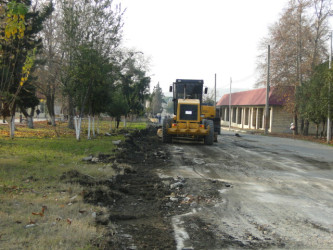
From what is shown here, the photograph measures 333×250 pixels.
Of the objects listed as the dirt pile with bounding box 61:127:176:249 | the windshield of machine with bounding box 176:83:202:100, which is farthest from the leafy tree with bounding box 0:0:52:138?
the windshield of machine with bounding box 176:83:202:100

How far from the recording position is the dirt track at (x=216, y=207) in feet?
16.7

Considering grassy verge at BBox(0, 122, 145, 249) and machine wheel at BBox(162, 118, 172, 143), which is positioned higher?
machine wheel at BBox(162, 118, 172, 143)

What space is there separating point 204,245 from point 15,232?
2620 mm

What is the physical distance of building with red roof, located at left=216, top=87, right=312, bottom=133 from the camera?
134 ft

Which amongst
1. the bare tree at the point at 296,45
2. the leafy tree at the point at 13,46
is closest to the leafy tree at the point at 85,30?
the leafy tree at the point at 13,46

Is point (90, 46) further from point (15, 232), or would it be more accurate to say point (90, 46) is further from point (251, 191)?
point (15, 232)

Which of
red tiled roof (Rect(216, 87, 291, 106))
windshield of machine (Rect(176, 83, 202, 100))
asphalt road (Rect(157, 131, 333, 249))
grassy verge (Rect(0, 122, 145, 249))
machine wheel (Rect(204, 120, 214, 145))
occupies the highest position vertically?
red tiled roof (Rect(216, 87, 291, 106))

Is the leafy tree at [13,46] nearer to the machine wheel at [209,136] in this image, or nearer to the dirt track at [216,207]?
the dirt track at [216,207]

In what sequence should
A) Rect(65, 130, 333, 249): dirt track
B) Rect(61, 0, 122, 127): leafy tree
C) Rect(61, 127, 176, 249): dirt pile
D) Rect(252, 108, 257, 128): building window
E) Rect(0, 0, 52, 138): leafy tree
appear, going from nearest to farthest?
Rect(61, 127, 176, 249): dirt pile
Rect(65, 130, 333, 249): dirt track
Rect(0, 0, 52, 138): leafy tree
Rect(61, 0, 122, 127): leafy tree
Rect(252, 108, 257, 128): building window

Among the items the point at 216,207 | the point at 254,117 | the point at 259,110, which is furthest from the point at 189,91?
the point at 254,117

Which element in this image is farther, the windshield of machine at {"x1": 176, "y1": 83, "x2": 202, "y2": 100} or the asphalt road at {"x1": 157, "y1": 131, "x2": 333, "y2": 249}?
the windshield of machine at {"x1": 176, "y1": 83, "x2": 202, "y2": 100}

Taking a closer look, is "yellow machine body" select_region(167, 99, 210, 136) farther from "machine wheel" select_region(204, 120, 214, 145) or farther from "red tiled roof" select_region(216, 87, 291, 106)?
"red tiled roof" select_region(216, 87, 291, 106)

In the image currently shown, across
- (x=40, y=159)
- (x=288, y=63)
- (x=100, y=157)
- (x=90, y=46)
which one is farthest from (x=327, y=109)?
(x=40, y=159)

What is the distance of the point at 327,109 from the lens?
86.5ft
